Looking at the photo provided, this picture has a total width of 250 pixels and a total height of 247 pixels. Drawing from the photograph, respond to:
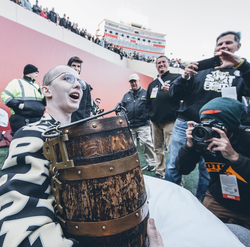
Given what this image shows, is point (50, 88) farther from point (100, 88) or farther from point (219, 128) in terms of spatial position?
point (100, 88)

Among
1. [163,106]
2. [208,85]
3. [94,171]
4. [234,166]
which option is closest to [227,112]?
[234,166]

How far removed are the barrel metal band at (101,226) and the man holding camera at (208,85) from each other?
162 centimetres

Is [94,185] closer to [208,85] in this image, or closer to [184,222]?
[184,222]

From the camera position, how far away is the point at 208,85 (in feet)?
6.39

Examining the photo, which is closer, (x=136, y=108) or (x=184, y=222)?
(x=184, y=222)

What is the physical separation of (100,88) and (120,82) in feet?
6.59

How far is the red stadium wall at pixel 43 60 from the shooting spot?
505cm

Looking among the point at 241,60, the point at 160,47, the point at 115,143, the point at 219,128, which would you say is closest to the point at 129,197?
the point at 115,143

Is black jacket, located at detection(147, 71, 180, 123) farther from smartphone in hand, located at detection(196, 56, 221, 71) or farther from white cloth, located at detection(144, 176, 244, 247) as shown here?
white cloth, located at detection(144, 176, 244, 247)

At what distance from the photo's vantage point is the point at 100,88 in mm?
9258

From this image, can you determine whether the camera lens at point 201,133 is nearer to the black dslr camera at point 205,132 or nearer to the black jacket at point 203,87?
the black dslr camera at point 205,132

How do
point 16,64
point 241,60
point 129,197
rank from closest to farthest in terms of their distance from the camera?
point 129,197, point 241,60, point 16,64

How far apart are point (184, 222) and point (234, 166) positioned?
527 mm

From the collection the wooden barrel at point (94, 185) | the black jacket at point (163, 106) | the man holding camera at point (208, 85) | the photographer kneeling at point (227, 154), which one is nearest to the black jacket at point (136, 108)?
the black jacket at point (163, 106)
